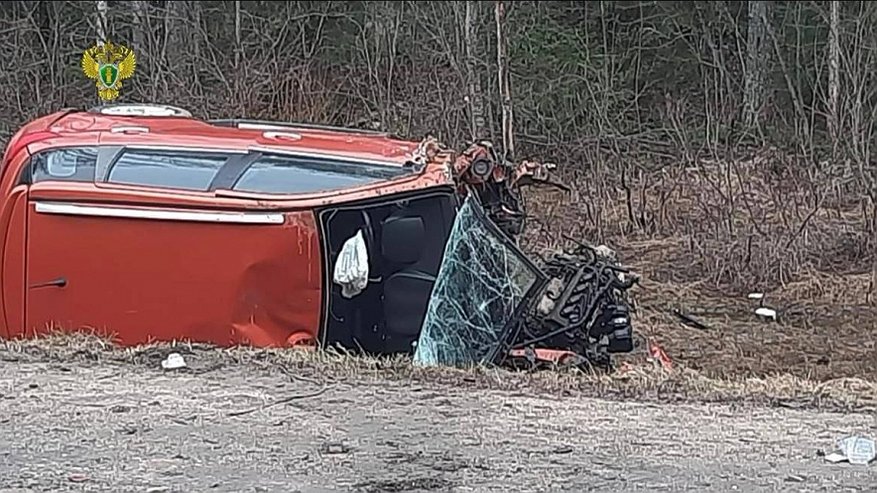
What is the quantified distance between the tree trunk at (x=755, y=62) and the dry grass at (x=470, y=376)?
10.0 meters

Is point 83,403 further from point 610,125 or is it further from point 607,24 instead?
point 607,24

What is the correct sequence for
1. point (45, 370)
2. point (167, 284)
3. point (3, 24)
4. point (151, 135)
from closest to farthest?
point (45, 370)
point (167, 284)
point (151, 135)
point (3, 24)

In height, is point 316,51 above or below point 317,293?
above

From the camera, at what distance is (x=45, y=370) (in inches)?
280

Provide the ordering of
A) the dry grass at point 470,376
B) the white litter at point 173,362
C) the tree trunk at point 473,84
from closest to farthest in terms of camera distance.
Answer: the dry grass at point 470,376, the white litter at point 173,362, the tree trunk at point 473,84

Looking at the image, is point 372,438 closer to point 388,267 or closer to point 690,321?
point 388,267

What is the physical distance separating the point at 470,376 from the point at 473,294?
0.82m

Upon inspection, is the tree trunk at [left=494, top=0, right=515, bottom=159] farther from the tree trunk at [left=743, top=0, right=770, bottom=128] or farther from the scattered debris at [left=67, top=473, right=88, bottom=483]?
the scattered debris at [left=67, top=473, right=88, bottom=483]

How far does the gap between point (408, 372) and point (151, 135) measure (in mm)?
2333

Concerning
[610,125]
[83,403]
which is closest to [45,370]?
[83,403]

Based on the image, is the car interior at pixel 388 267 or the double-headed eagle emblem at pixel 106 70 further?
the double-headed eagle emblem at pixel 106 70

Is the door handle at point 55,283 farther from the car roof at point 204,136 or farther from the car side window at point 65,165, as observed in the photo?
the car roof at point 204,136

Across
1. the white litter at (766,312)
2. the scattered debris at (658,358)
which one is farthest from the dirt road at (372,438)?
the white litter at (766,312)

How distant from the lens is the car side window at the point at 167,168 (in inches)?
305
